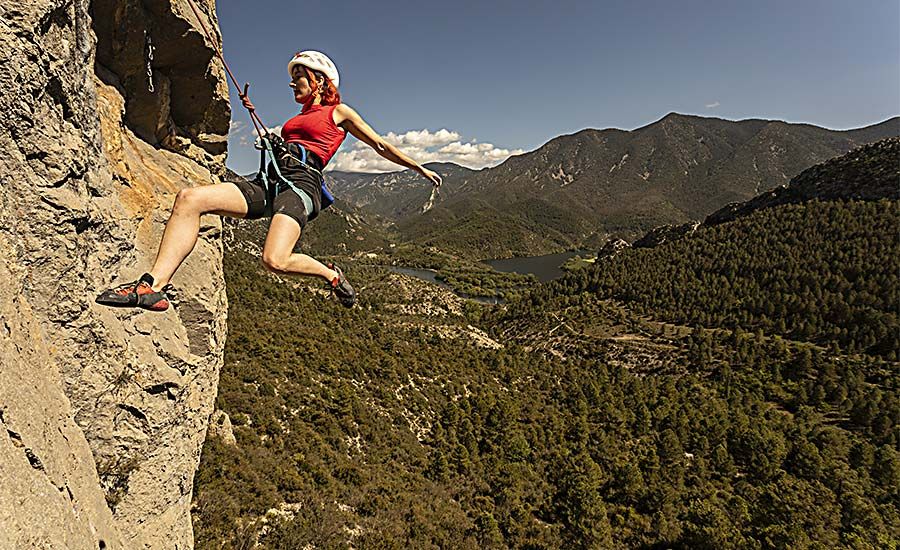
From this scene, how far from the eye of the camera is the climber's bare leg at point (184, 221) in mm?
3418

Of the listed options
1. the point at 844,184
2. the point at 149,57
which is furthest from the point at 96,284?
the point at 844,184

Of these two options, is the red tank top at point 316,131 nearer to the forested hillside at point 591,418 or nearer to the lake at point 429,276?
the forested hillside at point 591,418

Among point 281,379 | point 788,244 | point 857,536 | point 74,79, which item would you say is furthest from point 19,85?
point 788,244

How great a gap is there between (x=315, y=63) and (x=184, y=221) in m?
1.87

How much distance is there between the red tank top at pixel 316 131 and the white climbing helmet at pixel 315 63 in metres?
0.30

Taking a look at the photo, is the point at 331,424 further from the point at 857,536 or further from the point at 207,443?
the point at 857,536

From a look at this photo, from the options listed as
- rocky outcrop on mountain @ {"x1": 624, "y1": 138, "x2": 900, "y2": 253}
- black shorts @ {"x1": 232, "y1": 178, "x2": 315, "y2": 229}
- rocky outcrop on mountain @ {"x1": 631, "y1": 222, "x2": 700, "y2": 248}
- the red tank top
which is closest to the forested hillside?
black shorts @ {"x1": 232, "y1": 178, "x2": 315, "y2": 229}

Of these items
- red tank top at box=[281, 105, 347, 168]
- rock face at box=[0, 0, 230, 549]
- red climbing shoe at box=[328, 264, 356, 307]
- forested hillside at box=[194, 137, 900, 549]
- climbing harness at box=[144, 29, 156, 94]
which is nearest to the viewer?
rock face at box=[0, 0, 230, 549]

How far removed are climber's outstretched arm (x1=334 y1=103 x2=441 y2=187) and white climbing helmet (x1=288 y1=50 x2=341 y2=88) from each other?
0.29m

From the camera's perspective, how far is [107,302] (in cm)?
323

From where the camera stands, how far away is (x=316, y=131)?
3.97 m

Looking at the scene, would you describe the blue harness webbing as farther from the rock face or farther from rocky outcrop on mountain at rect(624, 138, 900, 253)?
rocky outcrop on mountain at rect(624, 138, 900, 253)

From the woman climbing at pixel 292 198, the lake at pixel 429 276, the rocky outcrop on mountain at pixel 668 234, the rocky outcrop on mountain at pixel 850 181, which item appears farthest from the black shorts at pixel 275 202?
the lake at pixel 429 276

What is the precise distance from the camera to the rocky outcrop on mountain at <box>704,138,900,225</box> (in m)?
81.4
